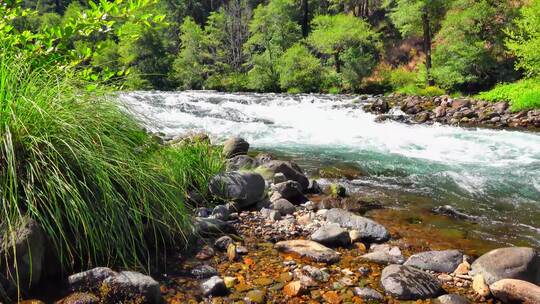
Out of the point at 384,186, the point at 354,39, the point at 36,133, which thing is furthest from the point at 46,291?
Answer: the point at 354,39

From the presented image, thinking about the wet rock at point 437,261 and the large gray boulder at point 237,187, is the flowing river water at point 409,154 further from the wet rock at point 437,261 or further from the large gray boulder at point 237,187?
the wet rock at point 437,261

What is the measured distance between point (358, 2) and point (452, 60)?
26.9m

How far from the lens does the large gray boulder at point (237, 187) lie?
560cm

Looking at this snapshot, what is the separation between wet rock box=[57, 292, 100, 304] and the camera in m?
2.78

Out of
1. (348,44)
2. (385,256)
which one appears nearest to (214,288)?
(385,256)

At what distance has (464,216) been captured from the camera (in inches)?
247

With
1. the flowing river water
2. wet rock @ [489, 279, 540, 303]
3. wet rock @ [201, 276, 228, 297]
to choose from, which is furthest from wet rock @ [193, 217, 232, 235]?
wet rock @ [489, 279, 540, 303]

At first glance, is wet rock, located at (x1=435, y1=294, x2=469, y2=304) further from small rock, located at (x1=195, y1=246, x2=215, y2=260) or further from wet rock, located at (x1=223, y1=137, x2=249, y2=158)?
wet rock, located at (x1=223, y1=137, x2=249, y2=158)

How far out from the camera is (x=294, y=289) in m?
3.49

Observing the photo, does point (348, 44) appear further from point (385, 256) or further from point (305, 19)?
point (385, 256)

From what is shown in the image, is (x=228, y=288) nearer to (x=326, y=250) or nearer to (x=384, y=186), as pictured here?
(x=326, y=250)

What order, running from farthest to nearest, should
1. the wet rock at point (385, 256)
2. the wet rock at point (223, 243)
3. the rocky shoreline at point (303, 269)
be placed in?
1. the wet rock at point (385, 256)
2. the wet rock at point (223, 243)
3. the rocky shoreline at point (303, 269)

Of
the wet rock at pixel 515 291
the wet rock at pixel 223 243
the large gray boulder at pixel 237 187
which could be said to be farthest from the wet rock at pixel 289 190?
the wet rock at pixel 515 291

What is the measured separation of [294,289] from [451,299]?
1.38 metres
